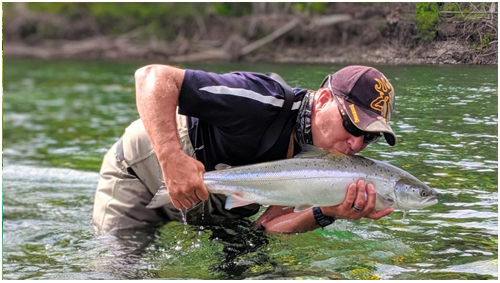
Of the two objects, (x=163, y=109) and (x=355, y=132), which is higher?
(x=163, y=109)

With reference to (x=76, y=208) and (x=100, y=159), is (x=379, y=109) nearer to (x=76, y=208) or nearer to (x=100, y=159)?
(x=76, y=208)

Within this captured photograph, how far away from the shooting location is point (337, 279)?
3.52 metres

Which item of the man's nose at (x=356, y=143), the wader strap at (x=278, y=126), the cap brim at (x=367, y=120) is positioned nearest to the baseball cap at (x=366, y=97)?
the cap brim at (x=367, y=120)

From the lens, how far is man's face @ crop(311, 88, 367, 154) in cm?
359

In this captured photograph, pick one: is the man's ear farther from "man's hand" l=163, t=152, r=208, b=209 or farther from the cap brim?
"man's hand" l=163, t=152, r=208, b=209

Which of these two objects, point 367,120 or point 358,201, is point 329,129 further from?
point 358,201

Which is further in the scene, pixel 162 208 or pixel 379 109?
pixel 162 208

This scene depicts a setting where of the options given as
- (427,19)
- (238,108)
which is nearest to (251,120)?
(238,108)

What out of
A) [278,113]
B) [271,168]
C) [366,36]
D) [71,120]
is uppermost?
[366,36]

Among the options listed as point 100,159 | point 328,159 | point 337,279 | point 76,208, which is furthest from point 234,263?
point 100,159

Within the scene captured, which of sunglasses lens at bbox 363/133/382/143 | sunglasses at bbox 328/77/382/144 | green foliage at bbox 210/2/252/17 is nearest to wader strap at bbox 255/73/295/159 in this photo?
sunglasses at bbox 328/77/382/144

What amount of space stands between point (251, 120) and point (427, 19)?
4.59ft

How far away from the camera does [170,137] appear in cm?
347

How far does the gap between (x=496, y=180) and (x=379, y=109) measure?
0.97 metres
